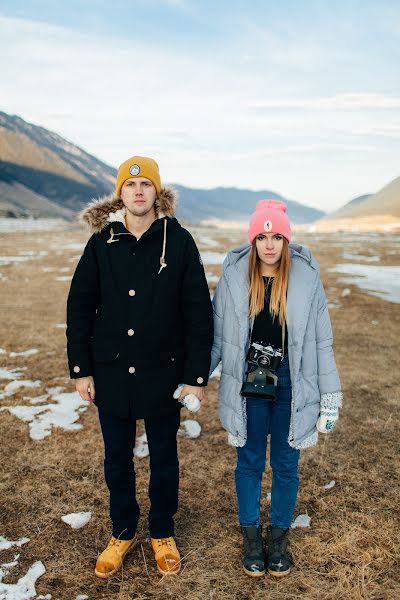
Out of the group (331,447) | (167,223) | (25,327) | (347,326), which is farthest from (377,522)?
(25,327)

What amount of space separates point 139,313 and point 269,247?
976mm

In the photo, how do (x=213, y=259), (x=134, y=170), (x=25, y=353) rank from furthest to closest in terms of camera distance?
(x=213, y=259) → (x=25, y=353) → (x=134, y=170)

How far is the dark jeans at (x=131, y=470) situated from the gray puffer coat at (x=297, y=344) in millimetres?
469

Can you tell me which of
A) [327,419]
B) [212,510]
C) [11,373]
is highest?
[327,419]

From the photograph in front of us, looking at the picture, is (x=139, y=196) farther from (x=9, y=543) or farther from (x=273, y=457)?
(x=9, y=543)

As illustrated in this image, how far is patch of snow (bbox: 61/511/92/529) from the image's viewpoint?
4.01 meters

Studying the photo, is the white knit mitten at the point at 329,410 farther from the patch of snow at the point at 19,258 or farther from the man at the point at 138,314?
the patch of snow at the point at 19,258

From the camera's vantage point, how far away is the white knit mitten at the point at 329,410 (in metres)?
3.31

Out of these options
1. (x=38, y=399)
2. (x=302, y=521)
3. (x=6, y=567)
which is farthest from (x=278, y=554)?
(x=38, y=399)

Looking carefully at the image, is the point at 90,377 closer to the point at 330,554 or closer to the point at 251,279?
the point at 251,279

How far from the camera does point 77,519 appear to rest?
13.3ft

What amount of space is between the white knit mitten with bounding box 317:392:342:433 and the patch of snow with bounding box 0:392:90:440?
3.43m

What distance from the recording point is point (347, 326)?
1091 centimetres

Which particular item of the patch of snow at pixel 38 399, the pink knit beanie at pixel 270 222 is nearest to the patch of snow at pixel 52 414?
the patch of snow at pixel 38 399
